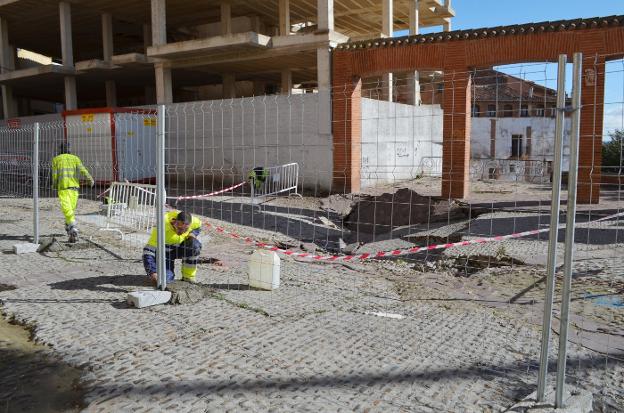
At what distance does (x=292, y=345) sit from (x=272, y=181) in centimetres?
1114

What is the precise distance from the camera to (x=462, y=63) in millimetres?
14711

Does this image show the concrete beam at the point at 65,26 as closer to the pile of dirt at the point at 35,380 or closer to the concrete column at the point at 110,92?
the concrete column at the point at 110,92

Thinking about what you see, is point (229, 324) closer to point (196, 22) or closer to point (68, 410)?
point (68, 410)

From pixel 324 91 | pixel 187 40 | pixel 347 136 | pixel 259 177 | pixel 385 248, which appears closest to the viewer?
pixel 385 248

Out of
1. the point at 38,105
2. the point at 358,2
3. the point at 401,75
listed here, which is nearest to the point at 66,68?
the point at 358,2

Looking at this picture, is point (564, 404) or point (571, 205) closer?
point (571, 205)

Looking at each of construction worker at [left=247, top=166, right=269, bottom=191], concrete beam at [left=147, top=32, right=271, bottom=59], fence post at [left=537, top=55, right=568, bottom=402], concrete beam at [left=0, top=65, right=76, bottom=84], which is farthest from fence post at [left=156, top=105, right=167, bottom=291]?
concrete beam at [left=0, top=65, right=76, bottom=84]

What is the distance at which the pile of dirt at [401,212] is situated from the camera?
39.5ft

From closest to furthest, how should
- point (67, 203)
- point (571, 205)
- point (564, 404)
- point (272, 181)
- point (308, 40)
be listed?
point (571, 205) < point (564, 404) < point (67, 203) < point (272, 181) < point (308, 40)

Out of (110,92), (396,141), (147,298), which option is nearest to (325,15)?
(396,141)

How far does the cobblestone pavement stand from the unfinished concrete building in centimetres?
1185

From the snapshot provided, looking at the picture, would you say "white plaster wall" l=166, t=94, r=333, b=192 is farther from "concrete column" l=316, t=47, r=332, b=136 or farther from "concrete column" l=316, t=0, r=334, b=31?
"concrete column" l=316, t=0, r=334, b=31

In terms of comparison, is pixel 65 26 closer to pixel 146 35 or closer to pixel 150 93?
pixel 146 35

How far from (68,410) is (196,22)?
24.7m
